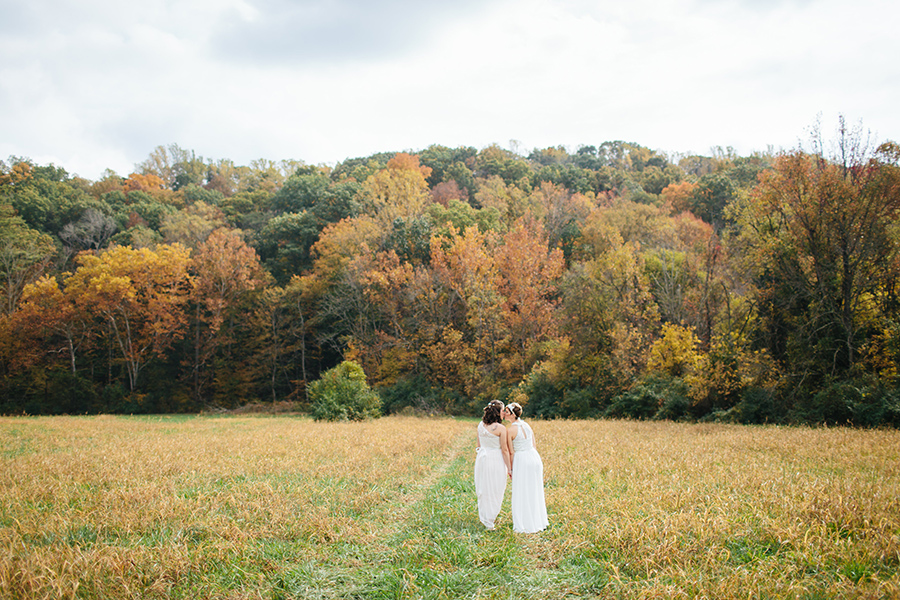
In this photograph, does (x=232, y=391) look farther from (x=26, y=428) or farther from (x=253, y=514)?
(x=253, y=514)

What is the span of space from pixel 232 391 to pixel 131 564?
4088 cm

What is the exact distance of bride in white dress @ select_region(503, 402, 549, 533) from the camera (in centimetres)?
667

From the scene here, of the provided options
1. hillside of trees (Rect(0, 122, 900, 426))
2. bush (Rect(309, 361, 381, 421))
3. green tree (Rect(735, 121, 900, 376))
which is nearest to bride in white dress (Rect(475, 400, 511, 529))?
hillside of trees (Rect(0, 122, 900, 426))

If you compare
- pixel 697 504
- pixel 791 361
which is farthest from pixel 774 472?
pixel 791 361

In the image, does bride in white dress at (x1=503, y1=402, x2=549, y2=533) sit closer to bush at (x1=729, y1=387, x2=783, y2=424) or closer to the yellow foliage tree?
bush at (x1=729, y1=387, x2=783, y2=424)

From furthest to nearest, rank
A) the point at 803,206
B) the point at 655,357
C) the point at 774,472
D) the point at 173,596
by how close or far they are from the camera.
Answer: the point at 655,357
the point at 803,206
the point at 774,472
the point at 173,596

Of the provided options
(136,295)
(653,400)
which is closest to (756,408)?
(653,400)

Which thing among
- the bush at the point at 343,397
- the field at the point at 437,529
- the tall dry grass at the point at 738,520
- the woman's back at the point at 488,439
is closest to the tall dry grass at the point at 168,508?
the field at the point at 437,529

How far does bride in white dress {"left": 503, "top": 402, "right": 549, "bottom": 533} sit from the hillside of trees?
14.8 metres

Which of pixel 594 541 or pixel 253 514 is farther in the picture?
pixel 253 514

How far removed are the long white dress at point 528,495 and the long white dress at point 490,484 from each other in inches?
9.5

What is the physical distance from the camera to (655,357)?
2566cm

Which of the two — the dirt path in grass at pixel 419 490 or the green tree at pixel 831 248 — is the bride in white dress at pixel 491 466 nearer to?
the dirt path in grass at pixel 419 490

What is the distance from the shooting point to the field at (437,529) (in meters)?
4.64
